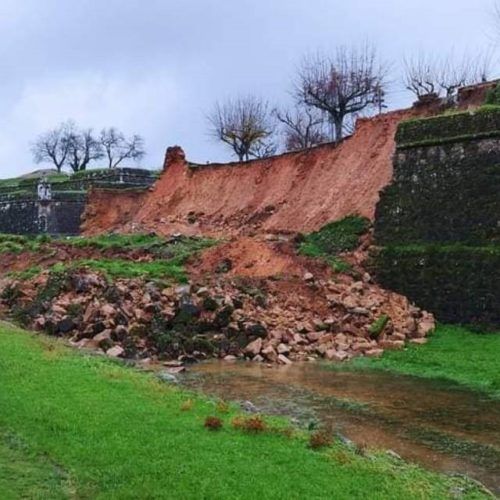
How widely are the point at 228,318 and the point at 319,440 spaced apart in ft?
30.4

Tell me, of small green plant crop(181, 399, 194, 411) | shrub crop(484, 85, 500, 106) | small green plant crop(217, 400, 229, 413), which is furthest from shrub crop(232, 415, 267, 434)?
shrub crop(484, 85, 500, 106)

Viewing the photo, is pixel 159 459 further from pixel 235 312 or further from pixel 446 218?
pixel 446 218

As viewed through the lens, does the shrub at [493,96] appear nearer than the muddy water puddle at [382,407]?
No

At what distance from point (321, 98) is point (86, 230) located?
1390 cm

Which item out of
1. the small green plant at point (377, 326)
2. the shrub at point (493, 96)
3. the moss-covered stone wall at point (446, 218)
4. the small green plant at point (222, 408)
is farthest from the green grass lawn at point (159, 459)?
the shrub at point (493, 96)

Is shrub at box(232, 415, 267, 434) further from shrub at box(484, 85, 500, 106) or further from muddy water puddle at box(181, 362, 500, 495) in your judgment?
shrub at box(484, 85, 500, 106)

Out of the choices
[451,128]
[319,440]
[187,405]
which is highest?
[451,128]

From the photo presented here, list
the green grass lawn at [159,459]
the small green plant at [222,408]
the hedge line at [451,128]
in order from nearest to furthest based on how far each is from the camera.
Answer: the green grass lawn at [159,459] → the small green plant at [222,408] → the hedge line at [451,128]

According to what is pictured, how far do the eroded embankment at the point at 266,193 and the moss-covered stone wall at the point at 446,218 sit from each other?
2999 mm

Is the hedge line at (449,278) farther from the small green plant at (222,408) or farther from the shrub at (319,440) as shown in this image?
the shrub at (319,440)

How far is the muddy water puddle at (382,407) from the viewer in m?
9.15

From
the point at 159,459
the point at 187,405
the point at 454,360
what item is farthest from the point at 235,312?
the point at 159,459

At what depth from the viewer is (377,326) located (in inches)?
662

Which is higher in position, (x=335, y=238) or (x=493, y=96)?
(x=493, y=96)
